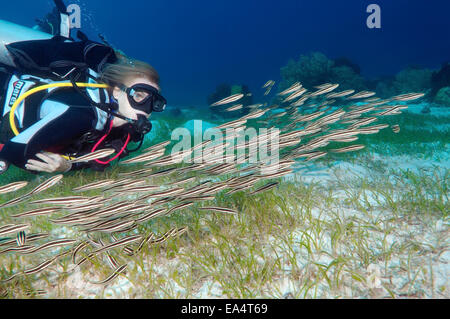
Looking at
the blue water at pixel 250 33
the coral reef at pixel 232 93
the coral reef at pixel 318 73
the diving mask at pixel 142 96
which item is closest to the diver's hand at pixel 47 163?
the diving mask at pixel 142 96

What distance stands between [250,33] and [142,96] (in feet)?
495

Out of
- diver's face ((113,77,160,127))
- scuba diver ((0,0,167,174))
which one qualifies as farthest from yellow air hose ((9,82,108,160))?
diver's face ((113,77,160,127))

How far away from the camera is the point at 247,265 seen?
2211 mm

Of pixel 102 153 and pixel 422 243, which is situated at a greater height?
pixel 102 153

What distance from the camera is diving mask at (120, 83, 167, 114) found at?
3.64 m

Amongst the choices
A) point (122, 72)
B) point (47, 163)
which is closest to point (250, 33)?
point (122, 72)

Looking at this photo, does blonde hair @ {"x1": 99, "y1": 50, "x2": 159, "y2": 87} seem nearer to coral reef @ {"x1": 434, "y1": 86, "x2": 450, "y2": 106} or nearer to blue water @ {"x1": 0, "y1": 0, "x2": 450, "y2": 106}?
coral reef @ {"x1": 434, "y1": 86, "x2": 450, "y2": 106}

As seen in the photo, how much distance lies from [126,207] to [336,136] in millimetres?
3417

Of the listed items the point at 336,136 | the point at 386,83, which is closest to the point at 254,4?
the point at 386,83

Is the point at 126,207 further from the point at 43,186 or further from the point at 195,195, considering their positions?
the point at 43,186

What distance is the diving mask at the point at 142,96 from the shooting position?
3637 mm

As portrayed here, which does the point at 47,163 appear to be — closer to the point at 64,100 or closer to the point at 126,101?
the point at 64,100

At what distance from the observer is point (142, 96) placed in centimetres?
373

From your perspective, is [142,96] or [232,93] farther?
[232,93]
